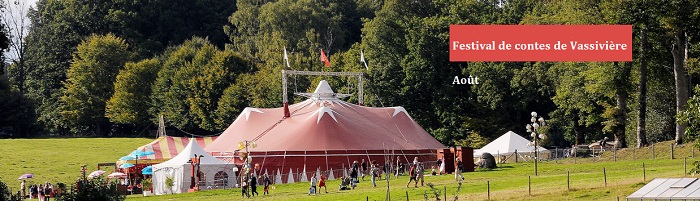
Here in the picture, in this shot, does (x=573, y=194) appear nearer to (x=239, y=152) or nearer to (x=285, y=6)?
(x=239, y=152)

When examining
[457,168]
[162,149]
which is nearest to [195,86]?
[162,149]

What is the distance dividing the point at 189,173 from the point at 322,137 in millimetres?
9973

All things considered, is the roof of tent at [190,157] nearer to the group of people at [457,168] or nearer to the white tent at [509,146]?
the group of people at [457,168]

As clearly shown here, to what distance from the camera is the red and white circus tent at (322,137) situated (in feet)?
231

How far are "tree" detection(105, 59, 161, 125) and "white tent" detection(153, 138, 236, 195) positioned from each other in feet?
170

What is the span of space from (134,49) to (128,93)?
47.3ft

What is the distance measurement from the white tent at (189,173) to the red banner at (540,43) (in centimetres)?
2258

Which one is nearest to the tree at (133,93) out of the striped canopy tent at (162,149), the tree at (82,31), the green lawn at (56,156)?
the tree at (82,31)

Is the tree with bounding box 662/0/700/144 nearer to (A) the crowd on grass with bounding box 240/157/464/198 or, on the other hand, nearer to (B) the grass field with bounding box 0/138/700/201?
(B) the grass field with bounding box 0/138/700/201

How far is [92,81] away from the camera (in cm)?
12169

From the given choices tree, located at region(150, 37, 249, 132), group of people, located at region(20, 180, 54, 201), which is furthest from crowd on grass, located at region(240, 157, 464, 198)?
tree, located at region(150, 37, 249, 132)

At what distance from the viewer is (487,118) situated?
96.1 metres

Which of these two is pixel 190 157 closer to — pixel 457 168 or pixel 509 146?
pixel 457 168

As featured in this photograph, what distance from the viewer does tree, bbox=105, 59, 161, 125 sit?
386ft
